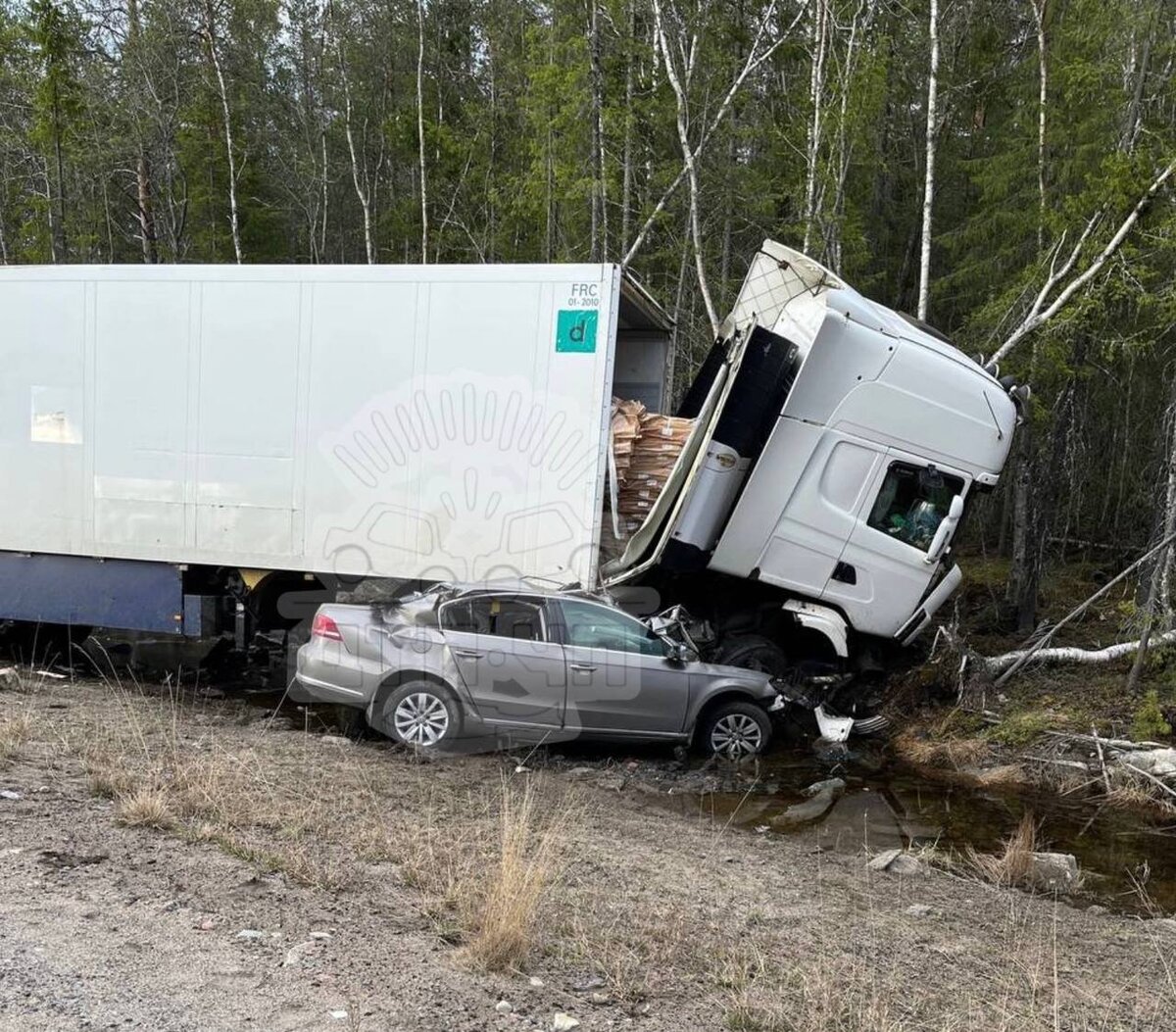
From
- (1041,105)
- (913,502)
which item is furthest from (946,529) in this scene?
(1041,105)

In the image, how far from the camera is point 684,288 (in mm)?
17422

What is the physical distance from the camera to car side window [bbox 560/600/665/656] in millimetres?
7137

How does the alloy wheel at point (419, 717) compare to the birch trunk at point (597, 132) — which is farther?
the birch trunk at point (597, 132)

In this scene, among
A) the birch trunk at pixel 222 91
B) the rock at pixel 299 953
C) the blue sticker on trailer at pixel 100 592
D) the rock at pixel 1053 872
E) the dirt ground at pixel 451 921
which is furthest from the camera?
the birch trunk at pixel 222 91

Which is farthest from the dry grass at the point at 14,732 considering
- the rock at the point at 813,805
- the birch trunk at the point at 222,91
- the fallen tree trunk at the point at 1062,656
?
the birch trunk at the point at 222,91

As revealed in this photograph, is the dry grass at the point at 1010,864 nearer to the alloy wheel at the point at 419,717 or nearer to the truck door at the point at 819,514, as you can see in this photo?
the truck door at the point at 819,514

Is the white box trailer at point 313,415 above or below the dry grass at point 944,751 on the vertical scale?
above

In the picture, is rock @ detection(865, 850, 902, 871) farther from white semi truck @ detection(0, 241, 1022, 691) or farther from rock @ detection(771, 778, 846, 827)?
white semi truck @ detection(0, 241, 1022, 691)

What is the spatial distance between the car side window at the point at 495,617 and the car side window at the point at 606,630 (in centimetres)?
25

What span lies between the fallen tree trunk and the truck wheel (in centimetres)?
250

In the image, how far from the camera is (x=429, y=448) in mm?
7379

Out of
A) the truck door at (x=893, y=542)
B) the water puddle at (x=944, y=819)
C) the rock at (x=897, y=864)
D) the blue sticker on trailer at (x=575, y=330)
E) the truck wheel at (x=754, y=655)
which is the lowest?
the water puddle at (x=944, y=819)

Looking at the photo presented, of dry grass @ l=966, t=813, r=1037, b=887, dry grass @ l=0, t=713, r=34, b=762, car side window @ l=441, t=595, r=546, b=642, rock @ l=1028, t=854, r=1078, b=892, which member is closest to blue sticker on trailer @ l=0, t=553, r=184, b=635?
dry grass @ l=0, t=713, r=34, b=762

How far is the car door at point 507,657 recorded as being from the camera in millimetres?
6961
